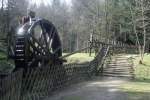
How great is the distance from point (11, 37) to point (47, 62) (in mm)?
2599

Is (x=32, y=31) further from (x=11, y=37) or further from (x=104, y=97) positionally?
(x=104, y=97)

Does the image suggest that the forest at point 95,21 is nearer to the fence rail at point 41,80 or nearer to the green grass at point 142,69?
the green grass at point 142,69

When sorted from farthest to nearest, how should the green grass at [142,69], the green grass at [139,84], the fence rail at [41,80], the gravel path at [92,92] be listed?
1. the green grass at [142,69]
2. the green grass at [139,84]
3. the gravel path at [92,92]
4. the fence rail at [41,80]

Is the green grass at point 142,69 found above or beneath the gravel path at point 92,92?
above

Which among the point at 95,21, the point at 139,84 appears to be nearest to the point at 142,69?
the point at 139,84

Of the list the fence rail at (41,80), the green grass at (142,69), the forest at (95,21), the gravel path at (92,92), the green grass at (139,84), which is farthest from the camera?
the forest at (95,21)

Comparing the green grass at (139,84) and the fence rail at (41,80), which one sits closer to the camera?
the fence rail at (41,80)

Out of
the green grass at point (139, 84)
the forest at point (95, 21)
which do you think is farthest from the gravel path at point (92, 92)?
the forest at point (95, 21)

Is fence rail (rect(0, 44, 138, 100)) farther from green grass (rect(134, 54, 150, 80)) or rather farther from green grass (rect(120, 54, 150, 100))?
green grass (rect(134, 54, 150, 80))

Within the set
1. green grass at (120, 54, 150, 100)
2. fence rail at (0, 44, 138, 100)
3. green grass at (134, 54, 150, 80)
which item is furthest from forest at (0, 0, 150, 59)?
fence rail at (0, 44, 138, 100)

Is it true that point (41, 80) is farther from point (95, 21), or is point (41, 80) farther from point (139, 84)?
point (95, 21)

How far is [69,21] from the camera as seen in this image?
67250 mm

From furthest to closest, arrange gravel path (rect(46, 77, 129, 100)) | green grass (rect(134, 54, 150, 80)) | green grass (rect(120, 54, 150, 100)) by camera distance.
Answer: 1. green grass (rect(134, 54, 150, 80))
2. green grass (rect(120, 54, 150, 100))
3. gravel path (rect(46, 77, 129, 100))

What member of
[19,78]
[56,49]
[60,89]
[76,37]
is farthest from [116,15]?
[19,78]
